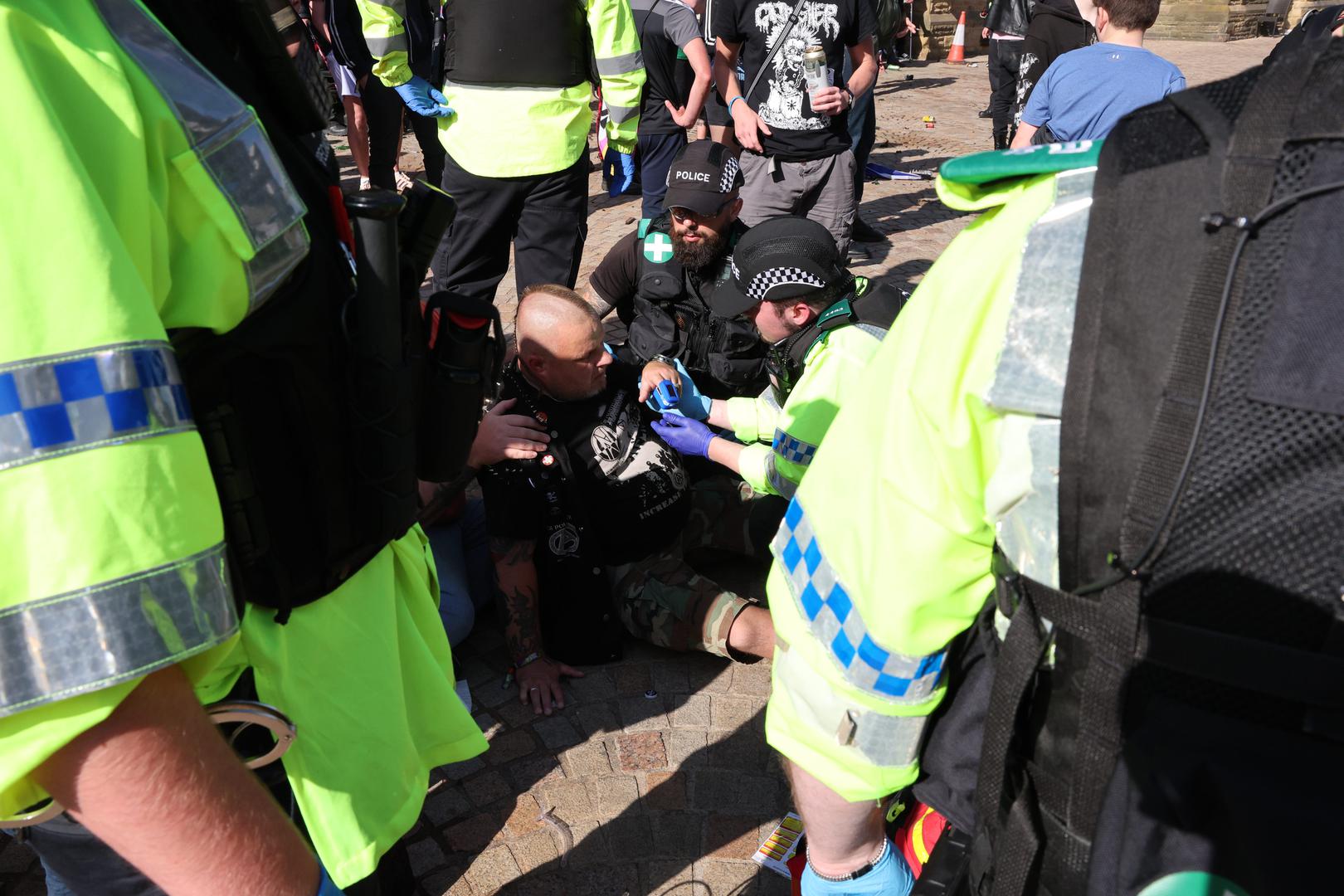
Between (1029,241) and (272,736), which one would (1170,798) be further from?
→ (272,736)

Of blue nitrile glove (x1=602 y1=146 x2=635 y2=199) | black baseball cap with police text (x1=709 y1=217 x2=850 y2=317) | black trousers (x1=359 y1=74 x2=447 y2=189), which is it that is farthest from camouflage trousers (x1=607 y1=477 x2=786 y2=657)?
blue nitrile glove (x1=602 y1=146 x2=635 y2=199)

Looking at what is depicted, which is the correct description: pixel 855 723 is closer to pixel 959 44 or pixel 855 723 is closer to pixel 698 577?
pixel 698 577

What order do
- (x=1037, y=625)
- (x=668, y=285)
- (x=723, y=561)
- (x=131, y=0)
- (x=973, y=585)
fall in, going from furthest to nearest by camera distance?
(x=668, y=285) < (x=723, y=561) < (x=973, y=585) < (x=1037, y=625) < (x=131, y=0)

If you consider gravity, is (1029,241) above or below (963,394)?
above

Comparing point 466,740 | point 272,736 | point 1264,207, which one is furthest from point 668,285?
point 1264,207

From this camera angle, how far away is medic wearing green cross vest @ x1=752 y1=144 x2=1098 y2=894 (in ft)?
3.48

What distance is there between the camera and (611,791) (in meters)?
2.80

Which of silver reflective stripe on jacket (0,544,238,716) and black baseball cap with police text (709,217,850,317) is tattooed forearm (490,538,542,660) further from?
silver reflective stripe on jacket (0,544,238,716)

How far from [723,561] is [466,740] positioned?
2251 millimetres

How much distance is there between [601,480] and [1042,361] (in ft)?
8.08

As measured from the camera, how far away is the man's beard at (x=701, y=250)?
450cm

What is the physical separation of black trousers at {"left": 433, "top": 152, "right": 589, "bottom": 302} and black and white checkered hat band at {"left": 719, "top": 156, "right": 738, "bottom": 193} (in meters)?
0.62

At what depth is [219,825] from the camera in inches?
36.5

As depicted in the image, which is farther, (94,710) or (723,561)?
(723,561)
